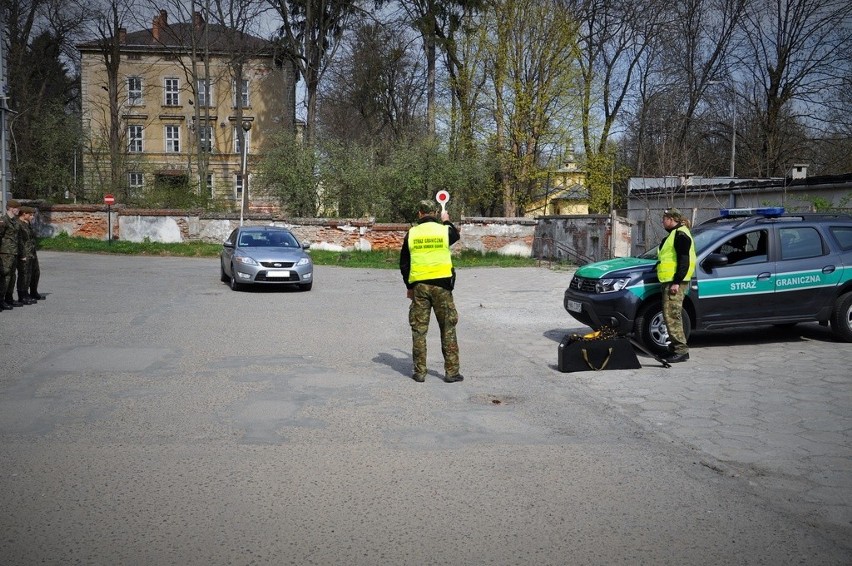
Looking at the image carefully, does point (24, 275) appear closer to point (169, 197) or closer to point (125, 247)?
point (125, 247)

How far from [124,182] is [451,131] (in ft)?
51.7

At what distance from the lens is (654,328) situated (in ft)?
34.5

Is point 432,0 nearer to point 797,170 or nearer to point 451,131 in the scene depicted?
point 451,131

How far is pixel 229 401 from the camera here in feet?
24.9

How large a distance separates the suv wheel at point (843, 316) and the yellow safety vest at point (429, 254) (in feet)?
20.3

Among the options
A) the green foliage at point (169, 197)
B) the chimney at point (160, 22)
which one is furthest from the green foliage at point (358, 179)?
the chimney at point (160, 22)

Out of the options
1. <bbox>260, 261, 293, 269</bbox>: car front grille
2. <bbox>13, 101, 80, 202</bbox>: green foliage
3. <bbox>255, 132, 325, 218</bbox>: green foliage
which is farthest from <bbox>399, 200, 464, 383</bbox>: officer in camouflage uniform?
<bbox>13, 101, 80, 202</bbox>: green foliage

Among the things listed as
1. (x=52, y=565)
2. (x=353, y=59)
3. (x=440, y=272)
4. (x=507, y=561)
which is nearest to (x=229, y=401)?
(x=440, y=272)

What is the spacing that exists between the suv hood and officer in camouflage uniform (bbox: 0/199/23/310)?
9983 millimetres

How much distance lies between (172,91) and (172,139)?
3.83 meters

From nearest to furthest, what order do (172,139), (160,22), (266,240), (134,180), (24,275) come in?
1. (24,275)
2. (266,240)
3. (134,180)
4. (160,22)
5. (172,139)

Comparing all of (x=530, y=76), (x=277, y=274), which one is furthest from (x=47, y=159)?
(x=277, y=274)

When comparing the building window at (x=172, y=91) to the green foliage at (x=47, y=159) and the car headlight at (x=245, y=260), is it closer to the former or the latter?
the green foliage at (x=47, y=159)

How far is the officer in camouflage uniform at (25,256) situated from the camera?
46.8 ft
